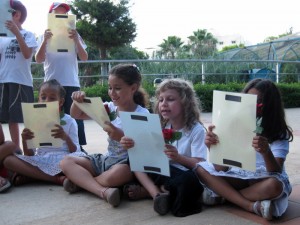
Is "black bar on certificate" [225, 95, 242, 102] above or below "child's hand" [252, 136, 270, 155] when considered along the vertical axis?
above

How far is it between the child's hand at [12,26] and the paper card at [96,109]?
50.6 inches

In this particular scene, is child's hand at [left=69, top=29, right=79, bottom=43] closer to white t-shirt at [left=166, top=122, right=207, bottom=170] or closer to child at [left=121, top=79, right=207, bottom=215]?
child at [left=121, top=79, right=207, bottom=215]

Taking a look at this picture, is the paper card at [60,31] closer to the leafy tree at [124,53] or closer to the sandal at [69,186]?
the sandal at [69,186]

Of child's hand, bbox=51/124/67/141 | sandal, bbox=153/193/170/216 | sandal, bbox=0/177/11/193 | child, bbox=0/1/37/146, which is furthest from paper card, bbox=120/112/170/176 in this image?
child, bbox=0/1/37/146

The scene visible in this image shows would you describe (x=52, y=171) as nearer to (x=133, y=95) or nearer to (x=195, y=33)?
(x=133, y=95)

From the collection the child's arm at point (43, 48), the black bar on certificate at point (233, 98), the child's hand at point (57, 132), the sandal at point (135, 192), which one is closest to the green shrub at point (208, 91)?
the child's arm at point (43, 48)

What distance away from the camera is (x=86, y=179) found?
300cm

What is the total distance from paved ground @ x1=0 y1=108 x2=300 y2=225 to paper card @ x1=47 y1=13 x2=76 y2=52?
1.36m

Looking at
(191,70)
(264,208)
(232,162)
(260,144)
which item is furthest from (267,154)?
(191,70)

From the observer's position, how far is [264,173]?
256 centimetres

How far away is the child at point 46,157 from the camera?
11.0 ft

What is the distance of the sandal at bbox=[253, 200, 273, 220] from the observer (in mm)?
2428

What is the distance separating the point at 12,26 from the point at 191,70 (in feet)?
24.2

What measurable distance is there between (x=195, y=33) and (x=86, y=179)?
149 ft
